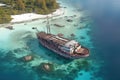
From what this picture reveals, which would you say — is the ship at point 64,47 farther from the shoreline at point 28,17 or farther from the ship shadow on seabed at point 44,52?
the shoreline at point 28,17

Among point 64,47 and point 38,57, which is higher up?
point 64,47

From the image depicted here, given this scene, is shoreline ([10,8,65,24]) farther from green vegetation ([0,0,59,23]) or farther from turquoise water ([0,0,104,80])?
turquoise water ([0,0,104,80])

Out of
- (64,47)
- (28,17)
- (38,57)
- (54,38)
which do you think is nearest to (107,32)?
(54,38)

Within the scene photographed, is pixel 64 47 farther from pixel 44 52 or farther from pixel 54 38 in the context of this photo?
pixel 44 52

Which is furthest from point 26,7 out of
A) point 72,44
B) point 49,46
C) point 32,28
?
point 72,44

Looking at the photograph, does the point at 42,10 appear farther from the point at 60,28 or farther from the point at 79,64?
the point at 79,64

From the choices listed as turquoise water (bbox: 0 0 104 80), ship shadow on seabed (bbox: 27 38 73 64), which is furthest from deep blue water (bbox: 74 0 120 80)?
ship shadow on seabed (bbox: 27 38 73 64)

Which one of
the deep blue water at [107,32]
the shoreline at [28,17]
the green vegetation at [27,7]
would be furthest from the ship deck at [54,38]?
the green vegetation at [27,7]
